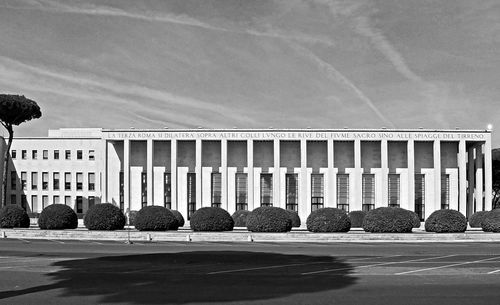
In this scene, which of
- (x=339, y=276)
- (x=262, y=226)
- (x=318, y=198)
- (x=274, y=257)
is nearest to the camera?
(x=339, y=276)

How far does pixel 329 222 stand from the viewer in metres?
36.1

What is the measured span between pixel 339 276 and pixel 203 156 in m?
50.0

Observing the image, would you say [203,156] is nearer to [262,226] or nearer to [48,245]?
[262,226]

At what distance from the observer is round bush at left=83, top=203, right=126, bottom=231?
1503 inches

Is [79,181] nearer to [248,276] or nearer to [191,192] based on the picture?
[191,192]

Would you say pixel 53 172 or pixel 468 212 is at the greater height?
pixel 53 172

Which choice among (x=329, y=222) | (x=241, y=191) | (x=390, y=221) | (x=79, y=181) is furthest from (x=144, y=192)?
(x=390, y=221)

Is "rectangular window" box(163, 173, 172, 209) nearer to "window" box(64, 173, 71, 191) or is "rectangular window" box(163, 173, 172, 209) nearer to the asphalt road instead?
"window" box(64, 173, 71, 191)

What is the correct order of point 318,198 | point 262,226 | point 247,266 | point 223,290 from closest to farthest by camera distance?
point 223,290 → point 247,266 → point 262,226 → point 318,198

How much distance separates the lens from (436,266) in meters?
20.2

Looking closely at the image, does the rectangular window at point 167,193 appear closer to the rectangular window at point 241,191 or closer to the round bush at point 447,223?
the rectangular window at point 241,191

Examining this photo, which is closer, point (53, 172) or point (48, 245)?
A: point (48, 245)

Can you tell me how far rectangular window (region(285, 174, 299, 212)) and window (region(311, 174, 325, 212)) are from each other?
1.85 meters

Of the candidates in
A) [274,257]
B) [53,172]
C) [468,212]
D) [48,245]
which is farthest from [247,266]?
[53,172]
